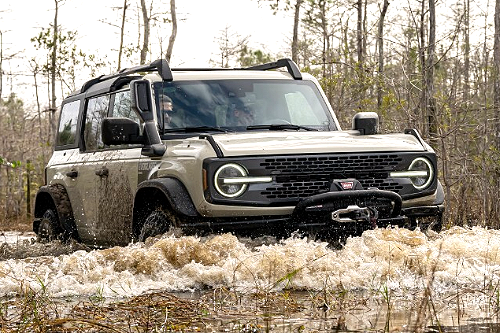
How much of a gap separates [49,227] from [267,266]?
423 cm

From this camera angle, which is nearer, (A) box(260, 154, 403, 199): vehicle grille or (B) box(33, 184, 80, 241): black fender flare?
(A) box(260, 154, 403, 199): vehicle grille

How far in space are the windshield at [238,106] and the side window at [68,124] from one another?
7.05 feet

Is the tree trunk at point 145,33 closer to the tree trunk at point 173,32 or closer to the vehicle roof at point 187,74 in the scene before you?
the tree trunk at point 173,32

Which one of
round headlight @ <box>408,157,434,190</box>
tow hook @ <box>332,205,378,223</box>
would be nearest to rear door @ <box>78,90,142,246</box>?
tow hook @ <box>332,205,378,223</box>

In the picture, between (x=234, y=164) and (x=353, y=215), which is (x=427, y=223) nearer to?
(x=353, y=215)

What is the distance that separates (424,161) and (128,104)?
2.69 metres

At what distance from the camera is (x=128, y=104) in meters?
8.52

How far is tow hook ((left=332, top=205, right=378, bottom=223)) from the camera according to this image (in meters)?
6.97

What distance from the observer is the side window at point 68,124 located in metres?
10.1

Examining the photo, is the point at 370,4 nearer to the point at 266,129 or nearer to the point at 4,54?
the point at 4,54

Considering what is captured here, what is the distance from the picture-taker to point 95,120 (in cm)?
952

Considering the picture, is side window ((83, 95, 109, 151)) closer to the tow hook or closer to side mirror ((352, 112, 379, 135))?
side mirror ((352, 112, 379, 135))

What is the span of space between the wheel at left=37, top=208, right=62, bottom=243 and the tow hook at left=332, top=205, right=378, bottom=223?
3.93 m

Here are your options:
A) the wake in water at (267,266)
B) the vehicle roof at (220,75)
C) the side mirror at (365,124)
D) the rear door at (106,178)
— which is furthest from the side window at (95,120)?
the side mirror at (365,124)
